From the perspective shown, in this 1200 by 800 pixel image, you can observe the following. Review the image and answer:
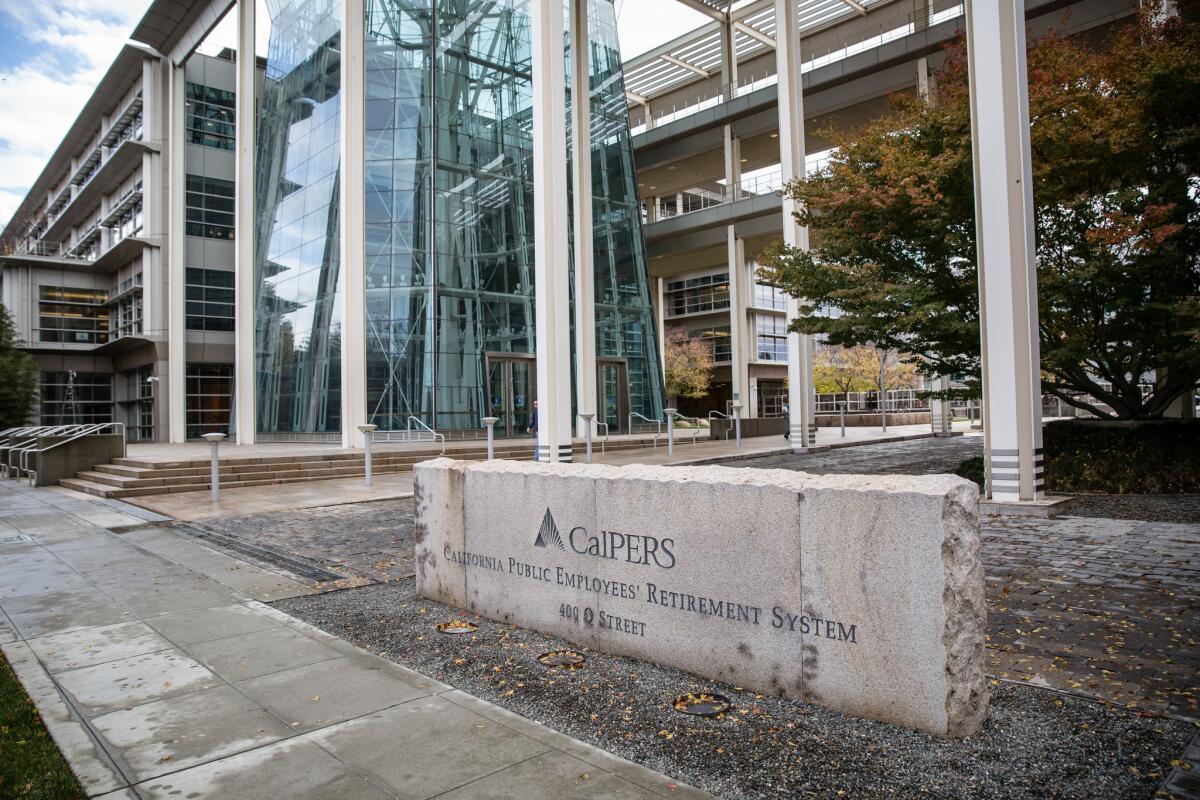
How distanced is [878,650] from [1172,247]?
1194 cm

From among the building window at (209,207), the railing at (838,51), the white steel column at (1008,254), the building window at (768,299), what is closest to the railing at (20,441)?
the building window at (209,207)

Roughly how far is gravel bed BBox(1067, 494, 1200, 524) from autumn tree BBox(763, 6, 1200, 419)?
2.27 meters

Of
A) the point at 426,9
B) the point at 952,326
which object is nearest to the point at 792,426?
the point at 952,326

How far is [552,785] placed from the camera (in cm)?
321

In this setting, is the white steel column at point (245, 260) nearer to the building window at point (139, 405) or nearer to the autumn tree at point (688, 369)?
the building window at point (139, 405)

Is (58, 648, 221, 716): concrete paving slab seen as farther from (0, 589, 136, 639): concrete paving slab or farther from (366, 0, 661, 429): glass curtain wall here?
(366, 0, 661, 429): glass curtain wall

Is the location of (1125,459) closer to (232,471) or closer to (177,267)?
(232,471)

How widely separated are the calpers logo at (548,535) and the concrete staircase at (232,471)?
1256 cm

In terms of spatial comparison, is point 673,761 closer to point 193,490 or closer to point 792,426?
point 193,490

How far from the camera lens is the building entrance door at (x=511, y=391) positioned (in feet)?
92.3

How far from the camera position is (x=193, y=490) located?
653 inches

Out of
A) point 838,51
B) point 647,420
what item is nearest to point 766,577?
point 647,420

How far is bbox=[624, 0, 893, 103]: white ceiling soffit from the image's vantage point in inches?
1343

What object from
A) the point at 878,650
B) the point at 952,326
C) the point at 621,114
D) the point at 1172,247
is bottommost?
the point at 878,650
